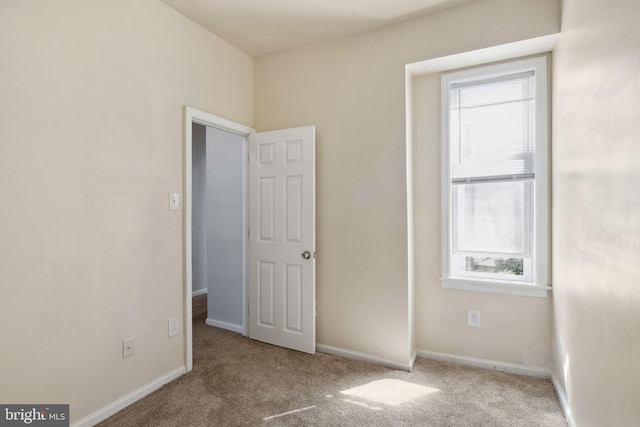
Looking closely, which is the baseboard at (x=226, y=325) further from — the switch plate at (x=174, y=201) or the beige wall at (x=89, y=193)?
the switch plate at (x=174, y=201)

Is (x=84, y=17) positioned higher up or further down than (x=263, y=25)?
further down

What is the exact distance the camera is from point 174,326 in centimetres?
248

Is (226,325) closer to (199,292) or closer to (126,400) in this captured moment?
(126,400)

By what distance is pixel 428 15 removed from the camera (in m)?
2.56

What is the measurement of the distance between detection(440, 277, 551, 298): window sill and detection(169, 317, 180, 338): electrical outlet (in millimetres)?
2176

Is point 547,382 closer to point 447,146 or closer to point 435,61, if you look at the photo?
point 447,146

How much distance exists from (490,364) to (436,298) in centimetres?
63

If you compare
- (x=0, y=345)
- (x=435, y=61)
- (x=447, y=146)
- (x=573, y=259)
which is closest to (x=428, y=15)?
(x=435, y=61)

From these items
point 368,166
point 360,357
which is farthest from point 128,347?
point 368,166

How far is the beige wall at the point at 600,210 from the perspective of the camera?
42.7 inches

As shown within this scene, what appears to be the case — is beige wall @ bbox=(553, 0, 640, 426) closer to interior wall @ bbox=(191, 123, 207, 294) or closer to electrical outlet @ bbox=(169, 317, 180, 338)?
electrical outlet @ bbox=(169, 317, 180, 338)

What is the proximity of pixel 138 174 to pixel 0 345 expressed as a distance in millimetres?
1157

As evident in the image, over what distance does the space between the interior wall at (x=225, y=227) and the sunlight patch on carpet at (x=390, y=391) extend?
163 cm
